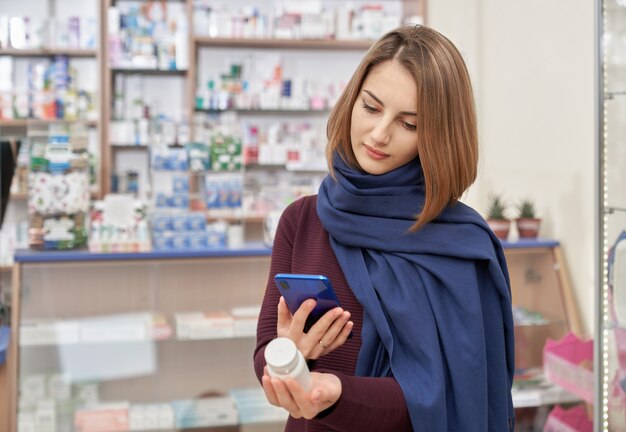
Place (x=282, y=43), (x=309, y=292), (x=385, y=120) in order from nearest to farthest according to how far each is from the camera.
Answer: (x=309, y=292) < (x=385, y=120) < (x=282, y=43)

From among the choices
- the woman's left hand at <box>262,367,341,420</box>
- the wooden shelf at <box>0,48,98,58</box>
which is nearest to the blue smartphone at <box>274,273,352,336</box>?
the woman's left hand at <box>262,367,341,420</box>

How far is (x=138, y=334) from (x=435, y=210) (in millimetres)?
2086

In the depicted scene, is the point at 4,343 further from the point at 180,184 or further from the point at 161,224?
the point at 180,184

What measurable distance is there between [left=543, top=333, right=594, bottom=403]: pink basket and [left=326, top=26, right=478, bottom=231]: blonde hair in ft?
6.55

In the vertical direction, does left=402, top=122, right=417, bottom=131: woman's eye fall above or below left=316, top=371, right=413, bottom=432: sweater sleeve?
above

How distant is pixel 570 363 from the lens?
313 centimetres

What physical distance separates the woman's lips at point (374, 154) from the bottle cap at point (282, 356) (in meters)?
0.38

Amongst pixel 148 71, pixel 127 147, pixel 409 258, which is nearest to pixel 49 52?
pixel 148 71

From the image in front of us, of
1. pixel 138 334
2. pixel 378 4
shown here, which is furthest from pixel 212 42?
pixel 138 334

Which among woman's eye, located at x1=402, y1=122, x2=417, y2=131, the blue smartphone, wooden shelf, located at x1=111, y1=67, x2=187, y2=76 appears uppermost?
wooden shelf, located at x1=111, y1=67, x2=187, y2=76

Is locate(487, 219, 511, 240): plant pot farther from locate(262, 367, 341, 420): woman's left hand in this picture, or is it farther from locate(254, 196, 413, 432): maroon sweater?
locate(262, 367, 341, 420): woman's left hand

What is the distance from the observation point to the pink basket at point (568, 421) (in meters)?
3.16

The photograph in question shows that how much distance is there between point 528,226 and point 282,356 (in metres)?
2.70

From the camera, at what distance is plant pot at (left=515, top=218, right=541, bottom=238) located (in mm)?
3541
